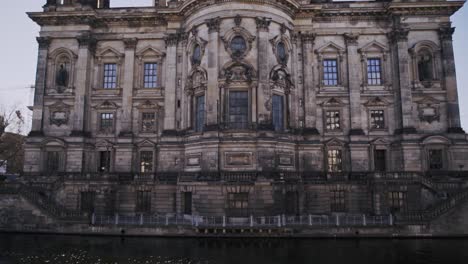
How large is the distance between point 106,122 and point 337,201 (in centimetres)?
2446

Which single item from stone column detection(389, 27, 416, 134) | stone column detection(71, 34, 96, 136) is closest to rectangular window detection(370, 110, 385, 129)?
stone column detection(389, 27, 416, 134)

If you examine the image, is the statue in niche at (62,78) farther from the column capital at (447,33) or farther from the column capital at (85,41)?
the column capital at (447,33)

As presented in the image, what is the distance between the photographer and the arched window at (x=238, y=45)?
33.7 meters

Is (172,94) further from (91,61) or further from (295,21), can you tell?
(295,21)

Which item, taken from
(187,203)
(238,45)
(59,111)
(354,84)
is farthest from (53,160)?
(354,84)

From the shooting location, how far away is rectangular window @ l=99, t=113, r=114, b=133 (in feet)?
128

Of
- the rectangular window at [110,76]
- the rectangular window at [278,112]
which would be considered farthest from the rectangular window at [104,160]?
the rectangular window at [278,112]

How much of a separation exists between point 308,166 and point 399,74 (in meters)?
12.9

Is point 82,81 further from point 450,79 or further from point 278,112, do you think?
point 450,79

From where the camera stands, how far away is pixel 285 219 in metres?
27.6

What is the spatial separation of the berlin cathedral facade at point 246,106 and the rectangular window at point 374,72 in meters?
0.10

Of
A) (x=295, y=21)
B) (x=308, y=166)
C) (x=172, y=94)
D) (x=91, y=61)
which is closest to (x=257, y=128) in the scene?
(x=308, y=166)

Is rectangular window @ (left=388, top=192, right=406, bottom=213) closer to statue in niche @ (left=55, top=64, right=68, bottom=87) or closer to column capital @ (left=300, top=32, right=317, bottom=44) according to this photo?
column capital @ (left=300, top=32, right=317, bottom=44)

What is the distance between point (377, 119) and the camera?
1478 inches
